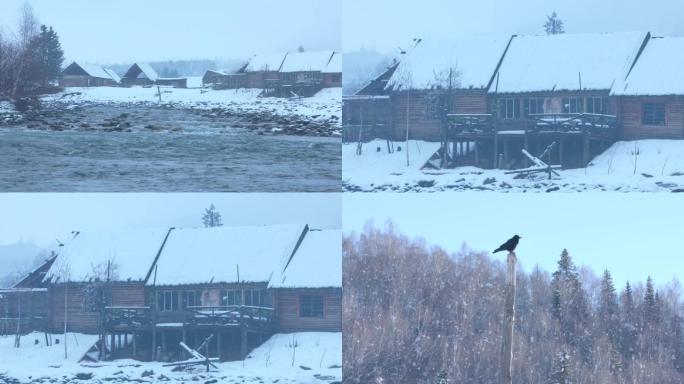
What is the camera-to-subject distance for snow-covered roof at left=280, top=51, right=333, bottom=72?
8.98 m

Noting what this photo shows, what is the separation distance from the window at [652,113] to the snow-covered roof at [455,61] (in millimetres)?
1058

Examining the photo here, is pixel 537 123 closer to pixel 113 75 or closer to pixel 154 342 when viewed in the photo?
pixel 113 75

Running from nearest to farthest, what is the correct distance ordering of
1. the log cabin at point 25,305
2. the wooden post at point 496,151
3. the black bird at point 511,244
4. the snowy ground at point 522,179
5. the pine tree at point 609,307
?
the black bird at point 511,244, the snowy ground at point 522,179, the pine tree at point 609,307, the wooden post at point 496,151, the log cabin at point 25,305

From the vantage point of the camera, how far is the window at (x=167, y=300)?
912 cm

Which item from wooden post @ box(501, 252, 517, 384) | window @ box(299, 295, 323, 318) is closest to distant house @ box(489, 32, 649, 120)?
wooden post @ box(501, 252, 517, 384)

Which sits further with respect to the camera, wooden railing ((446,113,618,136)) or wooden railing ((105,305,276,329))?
wooden railing ((105,305,276,329))

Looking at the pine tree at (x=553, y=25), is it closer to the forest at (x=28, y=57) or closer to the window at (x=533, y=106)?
the window at (x=533, y=106)

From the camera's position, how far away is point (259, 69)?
915 centimetres

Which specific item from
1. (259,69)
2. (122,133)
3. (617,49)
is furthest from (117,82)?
(617,49)

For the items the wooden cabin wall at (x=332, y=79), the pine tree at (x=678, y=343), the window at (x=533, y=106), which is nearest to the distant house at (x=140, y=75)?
the wooden cabin wall at (x=332, y=79)

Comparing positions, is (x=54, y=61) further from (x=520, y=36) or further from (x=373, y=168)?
(x=520, y=36)

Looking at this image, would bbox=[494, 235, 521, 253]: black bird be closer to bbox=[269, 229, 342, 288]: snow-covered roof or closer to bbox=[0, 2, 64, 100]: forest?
bbox=[269, 229, 342, 288]: snow-covered roof

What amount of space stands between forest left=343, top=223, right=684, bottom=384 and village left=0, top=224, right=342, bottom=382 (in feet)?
0.82

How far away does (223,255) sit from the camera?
909 cm
